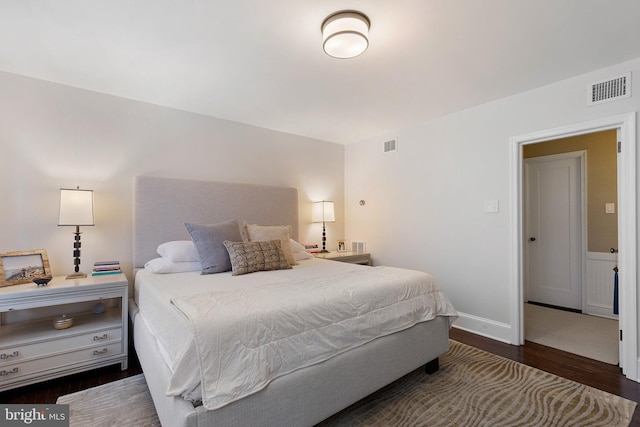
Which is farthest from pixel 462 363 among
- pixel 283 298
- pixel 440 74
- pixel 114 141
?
pixel 114 141

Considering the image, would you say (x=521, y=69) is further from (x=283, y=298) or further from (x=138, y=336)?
(x=138, y=336)

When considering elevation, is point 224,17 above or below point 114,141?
above

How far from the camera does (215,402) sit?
126 cm

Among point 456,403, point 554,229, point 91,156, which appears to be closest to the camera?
point 456,403

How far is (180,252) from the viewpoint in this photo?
2.72 meters

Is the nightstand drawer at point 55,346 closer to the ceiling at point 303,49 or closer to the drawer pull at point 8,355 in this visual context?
the drawer pull at point 8,355

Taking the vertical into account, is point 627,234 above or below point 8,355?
above

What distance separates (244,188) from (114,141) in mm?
1357

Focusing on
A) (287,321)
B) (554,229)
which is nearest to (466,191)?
(554,229)

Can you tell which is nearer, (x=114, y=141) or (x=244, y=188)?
(x=114, y=141)

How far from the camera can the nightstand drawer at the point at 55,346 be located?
2064mm

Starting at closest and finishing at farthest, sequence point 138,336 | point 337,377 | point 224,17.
→ point 337,377 < point 224,17 < point 138,336

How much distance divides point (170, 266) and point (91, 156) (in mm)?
1339

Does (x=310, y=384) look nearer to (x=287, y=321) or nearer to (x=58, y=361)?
(x=287, y=321)
